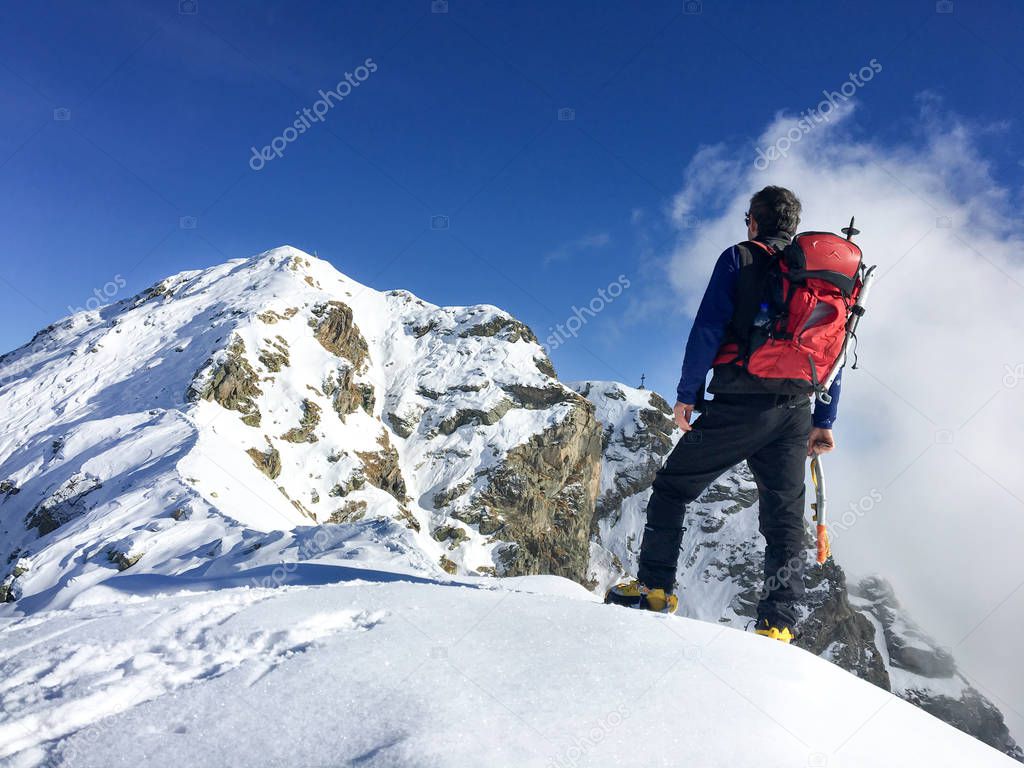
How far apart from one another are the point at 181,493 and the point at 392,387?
186 feet

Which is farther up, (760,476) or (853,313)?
(853,313)

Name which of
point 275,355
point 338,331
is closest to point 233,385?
point 275,355

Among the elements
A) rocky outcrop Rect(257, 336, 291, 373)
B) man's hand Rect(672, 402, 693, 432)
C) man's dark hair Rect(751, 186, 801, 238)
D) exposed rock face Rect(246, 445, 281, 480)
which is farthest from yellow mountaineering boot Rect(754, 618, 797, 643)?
rocky outcrop Rect(257, 336, 291, 373)

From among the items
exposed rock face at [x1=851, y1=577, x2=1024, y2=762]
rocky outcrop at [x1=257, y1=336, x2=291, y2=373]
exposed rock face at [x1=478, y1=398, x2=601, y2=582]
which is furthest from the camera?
exposed rock face at [x1=851, y1=577, x2=1024, y2=762]

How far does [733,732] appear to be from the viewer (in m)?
1.76

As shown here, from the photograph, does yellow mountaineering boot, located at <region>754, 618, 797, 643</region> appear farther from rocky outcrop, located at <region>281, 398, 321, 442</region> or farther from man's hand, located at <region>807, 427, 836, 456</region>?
rocky outcrop, located at <region>281, 398, 321, 442</region>

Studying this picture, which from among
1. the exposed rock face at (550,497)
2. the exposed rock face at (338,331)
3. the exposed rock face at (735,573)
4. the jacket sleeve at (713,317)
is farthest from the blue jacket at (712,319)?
the exposed rock face at (735,573)

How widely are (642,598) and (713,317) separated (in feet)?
6.43

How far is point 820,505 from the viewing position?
13.0 ft

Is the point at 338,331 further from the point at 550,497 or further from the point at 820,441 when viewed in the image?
the point at 820,441

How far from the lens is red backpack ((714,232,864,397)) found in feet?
11.3

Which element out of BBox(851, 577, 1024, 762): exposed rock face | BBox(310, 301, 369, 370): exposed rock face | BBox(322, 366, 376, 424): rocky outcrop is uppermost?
BBox(310, 301, 369, 370): exposed rock face

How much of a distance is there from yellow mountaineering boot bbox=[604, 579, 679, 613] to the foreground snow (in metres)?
1.06

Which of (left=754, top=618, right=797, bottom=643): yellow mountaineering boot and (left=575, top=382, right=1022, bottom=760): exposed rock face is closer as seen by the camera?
(left=754, top=618, right=797, bottom=643): yellow mountaineering boot
